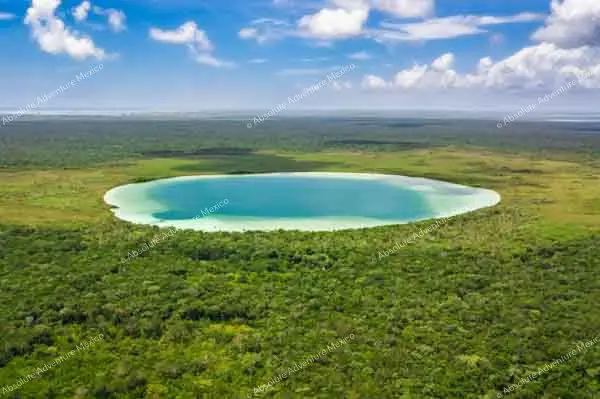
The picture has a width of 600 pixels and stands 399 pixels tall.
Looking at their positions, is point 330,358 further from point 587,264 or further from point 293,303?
point 587,264

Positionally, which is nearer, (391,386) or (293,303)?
(391,386)

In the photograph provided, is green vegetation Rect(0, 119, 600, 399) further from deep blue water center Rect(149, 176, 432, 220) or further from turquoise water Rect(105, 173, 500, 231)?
deep blue water center Rect(149, 176, 432, 220)

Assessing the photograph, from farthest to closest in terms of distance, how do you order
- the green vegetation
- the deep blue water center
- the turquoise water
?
the deep blue water center < the turquoise water < the green vegetation

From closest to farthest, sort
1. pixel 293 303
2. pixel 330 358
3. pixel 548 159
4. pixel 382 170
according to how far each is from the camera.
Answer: pixel 330 358, pixel 293 303, pixel 382 170, pixel 548 159

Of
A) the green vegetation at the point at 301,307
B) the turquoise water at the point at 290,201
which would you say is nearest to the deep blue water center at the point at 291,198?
the turquoise water at the point at 290,201

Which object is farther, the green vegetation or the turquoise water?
the turquoise water

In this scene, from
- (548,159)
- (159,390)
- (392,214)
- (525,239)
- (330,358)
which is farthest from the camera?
(548,159)

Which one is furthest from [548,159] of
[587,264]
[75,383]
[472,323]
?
[75,383]

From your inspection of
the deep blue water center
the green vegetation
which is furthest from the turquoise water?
the green vegetation
